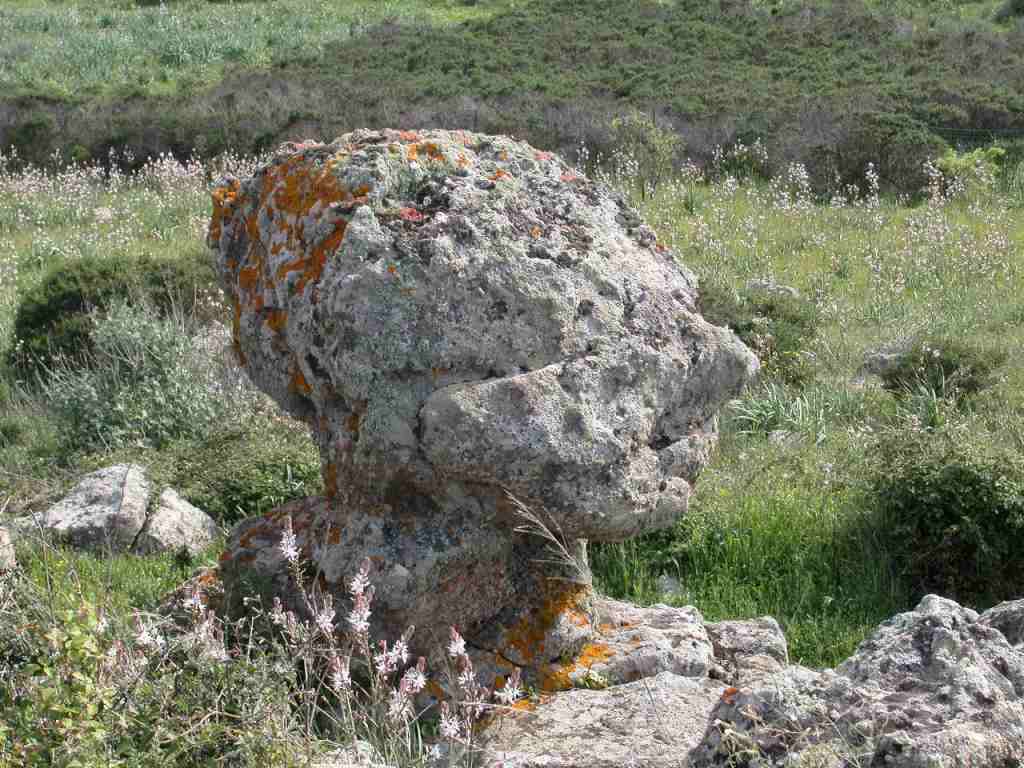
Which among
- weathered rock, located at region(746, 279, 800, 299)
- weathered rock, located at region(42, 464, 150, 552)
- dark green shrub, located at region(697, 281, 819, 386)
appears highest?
weathered rock, located at region(42, 464, 150, 552)

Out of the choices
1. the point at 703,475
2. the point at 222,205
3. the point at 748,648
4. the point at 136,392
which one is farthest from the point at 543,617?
the point at 136,392

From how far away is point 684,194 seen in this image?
49.2ft

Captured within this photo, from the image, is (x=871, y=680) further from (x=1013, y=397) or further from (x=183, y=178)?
(x=183, y=178)

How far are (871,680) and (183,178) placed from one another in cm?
1557

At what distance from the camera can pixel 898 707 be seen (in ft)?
9.72

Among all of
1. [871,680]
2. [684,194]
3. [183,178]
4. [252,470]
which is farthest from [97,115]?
[871,680]

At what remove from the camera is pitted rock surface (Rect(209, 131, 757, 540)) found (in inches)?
160

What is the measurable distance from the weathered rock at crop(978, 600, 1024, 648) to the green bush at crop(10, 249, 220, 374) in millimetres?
6962

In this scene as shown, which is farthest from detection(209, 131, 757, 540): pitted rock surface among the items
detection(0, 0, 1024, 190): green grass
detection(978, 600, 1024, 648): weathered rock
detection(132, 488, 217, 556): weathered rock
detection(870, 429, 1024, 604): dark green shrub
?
detection(0, 0, 1024, 190): green grass

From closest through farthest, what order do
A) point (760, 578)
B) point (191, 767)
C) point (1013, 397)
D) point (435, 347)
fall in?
point (191, 767) < point (435, 347) < point (760, 578) < point (1013, 397)

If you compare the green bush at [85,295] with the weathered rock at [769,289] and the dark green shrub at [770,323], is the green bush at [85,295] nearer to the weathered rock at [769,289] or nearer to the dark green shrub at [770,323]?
the dark green shrub at [770,323]

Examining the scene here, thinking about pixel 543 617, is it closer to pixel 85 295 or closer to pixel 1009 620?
pixel 1009 620

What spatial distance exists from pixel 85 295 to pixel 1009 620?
808cm

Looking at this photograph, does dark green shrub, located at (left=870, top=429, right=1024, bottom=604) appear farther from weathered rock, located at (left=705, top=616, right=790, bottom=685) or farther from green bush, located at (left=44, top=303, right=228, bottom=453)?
green bush, located at (left=44, top=303, right=228, bottom=453)
